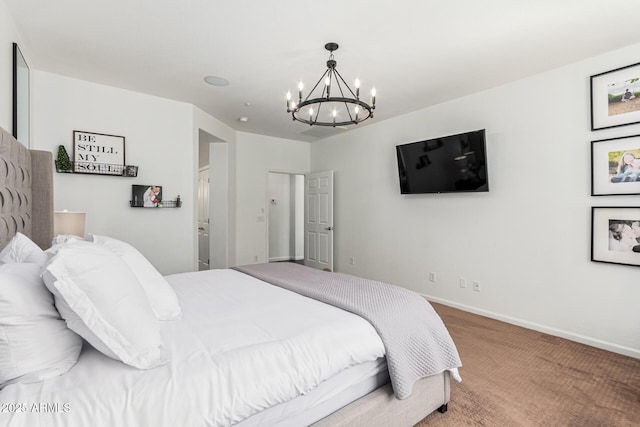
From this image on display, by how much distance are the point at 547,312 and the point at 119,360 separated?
3682 mm

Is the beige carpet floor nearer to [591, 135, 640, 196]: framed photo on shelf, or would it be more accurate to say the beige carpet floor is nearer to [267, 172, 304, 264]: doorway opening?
[591, 135, 640, 196]: framed photo on shelf

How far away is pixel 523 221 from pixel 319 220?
3.38m

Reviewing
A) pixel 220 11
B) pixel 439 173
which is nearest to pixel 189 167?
pixel 220 11

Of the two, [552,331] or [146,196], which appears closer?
[552,331]

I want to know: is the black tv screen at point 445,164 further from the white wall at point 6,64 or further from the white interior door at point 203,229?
the white wall at point 6,64

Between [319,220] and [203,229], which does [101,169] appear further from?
[319,220]

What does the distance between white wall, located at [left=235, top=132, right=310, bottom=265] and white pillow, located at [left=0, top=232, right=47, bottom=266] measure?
13.2 ft

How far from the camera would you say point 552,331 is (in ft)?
10.2

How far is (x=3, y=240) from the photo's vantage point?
4.96 ft

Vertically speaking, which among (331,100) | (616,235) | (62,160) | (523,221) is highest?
(331,100)

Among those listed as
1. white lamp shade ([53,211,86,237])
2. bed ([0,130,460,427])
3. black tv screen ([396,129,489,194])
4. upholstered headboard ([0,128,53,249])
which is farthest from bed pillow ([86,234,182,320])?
black tv screen ([396,129,489,194])

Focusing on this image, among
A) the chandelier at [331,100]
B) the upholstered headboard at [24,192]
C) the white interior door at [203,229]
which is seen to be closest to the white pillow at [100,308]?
the upholstered headboard at [24,192]

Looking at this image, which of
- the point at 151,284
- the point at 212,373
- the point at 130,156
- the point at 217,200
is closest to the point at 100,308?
the point at 212,373

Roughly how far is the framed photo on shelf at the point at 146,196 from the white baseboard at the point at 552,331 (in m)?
3.82
